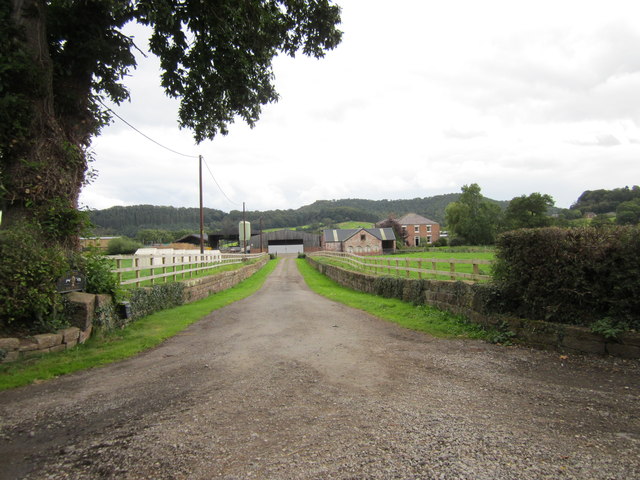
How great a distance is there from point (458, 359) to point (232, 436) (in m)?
3.29

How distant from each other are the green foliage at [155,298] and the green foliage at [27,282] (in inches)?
93.9

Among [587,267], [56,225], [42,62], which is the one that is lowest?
[587,267]

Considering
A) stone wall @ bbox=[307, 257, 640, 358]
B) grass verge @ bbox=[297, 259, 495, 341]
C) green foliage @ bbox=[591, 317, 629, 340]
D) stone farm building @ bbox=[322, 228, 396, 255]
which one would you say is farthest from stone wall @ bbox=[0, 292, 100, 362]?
stone farm building @ bbox=[322, 228, 396, 255]

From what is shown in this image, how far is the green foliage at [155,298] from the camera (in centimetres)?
836

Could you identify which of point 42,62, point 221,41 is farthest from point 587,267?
point 42,62

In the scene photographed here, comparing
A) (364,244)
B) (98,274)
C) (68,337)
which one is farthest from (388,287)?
(364,244)

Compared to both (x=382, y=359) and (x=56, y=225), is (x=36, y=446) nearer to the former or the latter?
(x=382, y=359)

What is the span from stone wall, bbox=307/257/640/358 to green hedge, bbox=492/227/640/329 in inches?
7.8

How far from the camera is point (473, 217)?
246 feet

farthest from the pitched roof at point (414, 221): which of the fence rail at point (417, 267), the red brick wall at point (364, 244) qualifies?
the fence rail at point (417, 267)

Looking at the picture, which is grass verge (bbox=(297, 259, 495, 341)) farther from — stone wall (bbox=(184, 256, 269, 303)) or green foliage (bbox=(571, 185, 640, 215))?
green foliage (bbox=(571, 185, 640, 215))

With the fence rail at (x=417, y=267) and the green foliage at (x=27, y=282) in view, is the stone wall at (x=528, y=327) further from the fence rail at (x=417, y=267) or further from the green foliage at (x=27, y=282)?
the green foliage at (x=27, y=282)

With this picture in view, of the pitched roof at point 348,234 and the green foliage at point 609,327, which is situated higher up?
the pitched roof at point 348,234

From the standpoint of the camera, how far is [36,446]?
287 cm
